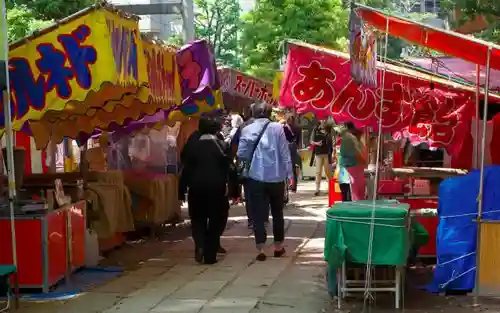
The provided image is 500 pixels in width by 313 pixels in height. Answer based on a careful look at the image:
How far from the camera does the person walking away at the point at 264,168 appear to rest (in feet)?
28.5

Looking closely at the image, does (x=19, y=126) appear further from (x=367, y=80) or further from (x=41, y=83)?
(x=367, y=80)

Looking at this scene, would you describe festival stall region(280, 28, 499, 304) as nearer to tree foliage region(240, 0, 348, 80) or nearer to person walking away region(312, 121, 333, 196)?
person walking away region(312, 121, 333, 196)

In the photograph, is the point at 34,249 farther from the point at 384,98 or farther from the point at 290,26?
the point at 290,26

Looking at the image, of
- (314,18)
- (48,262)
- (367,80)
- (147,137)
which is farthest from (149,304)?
(314,18)

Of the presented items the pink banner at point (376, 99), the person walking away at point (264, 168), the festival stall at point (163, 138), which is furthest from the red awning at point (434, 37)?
the festival stall at point (163, 138)

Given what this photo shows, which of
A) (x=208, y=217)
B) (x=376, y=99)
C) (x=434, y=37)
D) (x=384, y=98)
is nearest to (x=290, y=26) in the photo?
(x=376, y=99)

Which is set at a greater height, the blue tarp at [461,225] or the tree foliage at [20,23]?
the tree foliage at [20,23]

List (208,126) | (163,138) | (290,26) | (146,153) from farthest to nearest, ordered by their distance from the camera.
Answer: (290,26), (163,138), (146,153), (208,126)

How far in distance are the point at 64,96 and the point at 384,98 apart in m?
4.77

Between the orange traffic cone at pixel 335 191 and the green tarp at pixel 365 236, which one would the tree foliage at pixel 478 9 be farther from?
the green tarp at pixel 365 236

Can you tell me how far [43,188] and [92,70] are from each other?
102 inches

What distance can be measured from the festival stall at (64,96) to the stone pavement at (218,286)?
612 mm

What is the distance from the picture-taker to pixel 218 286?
24.4 feet

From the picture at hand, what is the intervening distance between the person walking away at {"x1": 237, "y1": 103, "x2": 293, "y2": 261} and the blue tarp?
2.36 metres
